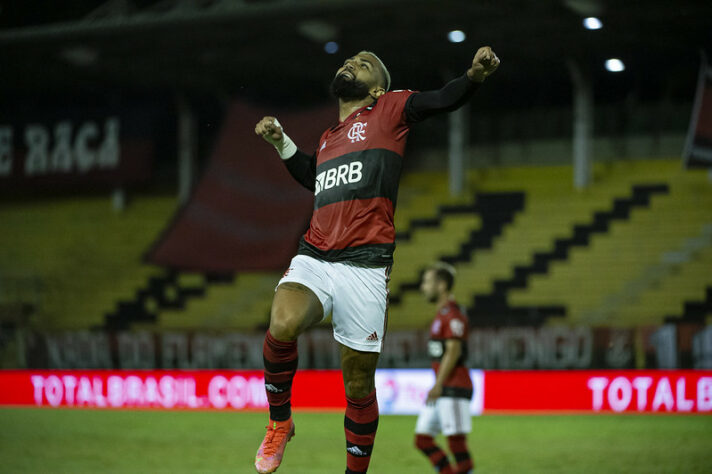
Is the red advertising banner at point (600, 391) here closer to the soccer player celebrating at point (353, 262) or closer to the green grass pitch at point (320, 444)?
the green grass pitch at point (320, 444)

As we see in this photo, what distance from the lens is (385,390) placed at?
594 inches

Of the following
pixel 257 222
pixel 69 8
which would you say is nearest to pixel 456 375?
pixel 257 222

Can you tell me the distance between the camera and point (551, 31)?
19.1 metres

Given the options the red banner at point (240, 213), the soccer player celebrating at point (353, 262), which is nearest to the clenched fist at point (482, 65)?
the soccer player celebrating at point (353, 262)

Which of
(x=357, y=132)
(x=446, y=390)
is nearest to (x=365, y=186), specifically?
(x=357, y=132)

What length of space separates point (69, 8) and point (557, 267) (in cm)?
1273

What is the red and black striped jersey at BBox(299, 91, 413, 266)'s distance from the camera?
5.09 m

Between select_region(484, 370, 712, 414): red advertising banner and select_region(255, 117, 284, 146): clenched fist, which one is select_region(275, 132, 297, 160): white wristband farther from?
select_region(484, 370, 712, 414): red advertising banner

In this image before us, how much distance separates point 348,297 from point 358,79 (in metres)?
1.20

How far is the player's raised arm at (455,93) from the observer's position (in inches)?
184

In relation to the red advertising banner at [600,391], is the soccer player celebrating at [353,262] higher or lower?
higher

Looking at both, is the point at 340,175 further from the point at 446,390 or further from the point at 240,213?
the point at 240,213

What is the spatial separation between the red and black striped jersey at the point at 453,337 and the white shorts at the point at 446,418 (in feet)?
0.22

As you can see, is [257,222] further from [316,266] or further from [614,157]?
[316,266]
